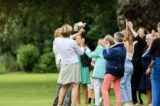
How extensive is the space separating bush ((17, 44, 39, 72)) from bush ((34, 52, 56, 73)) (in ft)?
3.19

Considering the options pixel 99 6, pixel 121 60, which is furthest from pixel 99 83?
pixel 99 6

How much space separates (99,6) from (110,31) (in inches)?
668

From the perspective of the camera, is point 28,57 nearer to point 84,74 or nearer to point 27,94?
point 27,94

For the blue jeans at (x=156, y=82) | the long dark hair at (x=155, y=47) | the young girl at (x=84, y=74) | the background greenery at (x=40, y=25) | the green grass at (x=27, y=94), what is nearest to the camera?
the long dark hair at (x=155, y=47)

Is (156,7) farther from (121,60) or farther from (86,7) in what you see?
(86,7)

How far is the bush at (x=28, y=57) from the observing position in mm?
71344

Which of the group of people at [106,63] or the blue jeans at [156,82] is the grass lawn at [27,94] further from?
the blue jeans at [156,82]

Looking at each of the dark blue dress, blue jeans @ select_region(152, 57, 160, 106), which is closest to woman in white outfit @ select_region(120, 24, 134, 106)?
the dark blue dress

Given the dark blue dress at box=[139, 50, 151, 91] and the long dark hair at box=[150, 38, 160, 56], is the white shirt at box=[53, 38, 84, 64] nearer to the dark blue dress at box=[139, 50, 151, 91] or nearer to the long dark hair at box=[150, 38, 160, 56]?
the long dark hair at box=[150, 38, 160, 56]

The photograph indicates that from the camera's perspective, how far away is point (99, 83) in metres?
18.9

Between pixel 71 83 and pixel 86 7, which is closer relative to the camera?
pixel 71 83

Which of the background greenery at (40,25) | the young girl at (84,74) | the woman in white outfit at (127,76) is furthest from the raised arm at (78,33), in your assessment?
the background greenery at (40,25)

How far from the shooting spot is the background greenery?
3812 cm

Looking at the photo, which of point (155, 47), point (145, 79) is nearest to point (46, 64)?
point (145, 79)
